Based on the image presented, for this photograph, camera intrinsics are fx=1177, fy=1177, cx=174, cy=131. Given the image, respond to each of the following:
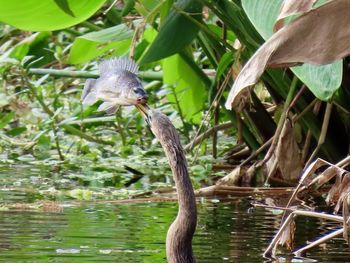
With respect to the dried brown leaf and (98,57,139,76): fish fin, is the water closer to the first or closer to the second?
the dried brown leaf

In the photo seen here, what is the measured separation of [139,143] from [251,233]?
306 centimetres

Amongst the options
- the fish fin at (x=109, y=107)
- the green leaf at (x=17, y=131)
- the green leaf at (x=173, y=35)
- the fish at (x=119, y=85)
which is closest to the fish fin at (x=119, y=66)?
the fish at (x=119, y=85)

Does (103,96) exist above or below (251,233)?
above

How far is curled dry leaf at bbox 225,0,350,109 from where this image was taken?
3475mm

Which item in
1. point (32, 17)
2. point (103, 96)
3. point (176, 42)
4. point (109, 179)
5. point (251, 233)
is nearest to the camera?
point (103, 96)

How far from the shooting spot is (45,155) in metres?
6.92

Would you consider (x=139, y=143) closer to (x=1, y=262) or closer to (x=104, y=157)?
(x=104, y=157)

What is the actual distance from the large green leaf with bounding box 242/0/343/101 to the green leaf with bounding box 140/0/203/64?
48.0 inches

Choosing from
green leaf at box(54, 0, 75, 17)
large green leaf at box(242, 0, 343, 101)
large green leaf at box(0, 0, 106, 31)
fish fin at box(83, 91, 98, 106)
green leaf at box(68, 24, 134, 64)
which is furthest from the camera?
green leaf at box(68, 24, 134, 64)

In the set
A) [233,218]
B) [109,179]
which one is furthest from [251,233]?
[109,179]

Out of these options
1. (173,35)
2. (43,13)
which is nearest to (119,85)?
(43,13)

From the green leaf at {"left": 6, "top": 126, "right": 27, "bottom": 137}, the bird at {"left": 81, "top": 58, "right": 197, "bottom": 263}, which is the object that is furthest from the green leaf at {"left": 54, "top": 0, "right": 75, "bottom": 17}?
the green leaf at {"left": 6, "top": 126, "right": 27, "bottom": 137}

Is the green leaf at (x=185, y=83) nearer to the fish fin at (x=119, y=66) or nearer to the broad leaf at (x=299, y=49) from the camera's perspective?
the broad leaf at (x=299, y=49)

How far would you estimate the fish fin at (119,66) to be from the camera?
3.37 meters
